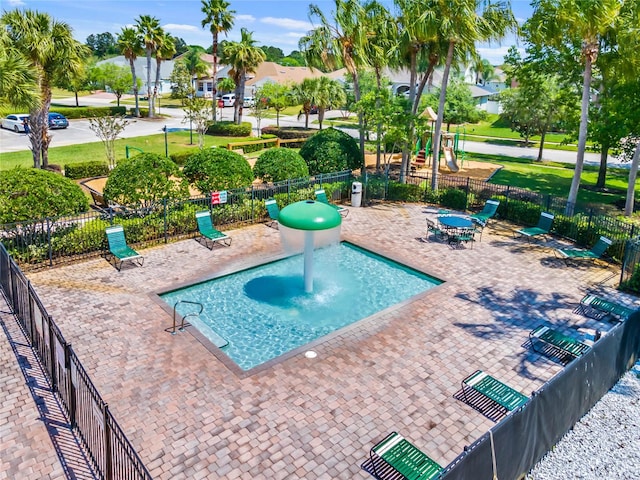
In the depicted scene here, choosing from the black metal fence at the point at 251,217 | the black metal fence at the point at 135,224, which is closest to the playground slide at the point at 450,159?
the black metal fence at the point at 251,217

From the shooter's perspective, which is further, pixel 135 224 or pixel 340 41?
pixel 340 41

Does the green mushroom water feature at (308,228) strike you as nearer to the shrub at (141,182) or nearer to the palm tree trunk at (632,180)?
the shrub at (141,182)

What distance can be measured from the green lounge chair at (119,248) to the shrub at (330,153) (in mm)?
10764

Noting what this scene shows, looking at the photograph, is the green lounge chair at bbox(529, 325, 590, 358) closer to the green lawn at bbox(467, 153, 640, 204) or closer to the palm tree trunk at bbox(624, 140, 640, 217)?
the palm tree trunk at bbox(624, 140, 640, 217)

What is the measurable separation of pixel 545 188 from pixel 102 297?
24.6 metres

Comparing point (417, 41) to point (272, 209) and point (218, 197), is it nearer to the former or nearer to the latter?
point (272, 209)

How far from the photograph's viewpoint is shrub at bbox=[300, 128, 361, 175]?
24.5 metres

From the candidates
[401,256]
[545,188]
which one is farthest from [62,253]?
[545,188]

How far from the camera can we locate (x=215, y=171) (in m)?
19.6

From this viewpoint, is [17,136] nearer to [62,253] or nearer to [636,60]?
[62,253]

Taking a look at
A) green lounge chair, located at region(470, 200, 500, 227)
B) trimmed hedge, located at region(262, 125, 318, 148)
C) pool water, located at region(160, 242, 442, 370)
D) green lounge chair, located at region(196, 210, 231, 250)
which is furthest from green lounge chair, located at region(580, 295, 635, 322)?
trimmed hedge, located at region(262, 125, 318, 148)

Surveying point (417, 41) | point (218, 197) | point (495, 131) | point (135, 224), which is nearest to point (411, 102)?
point (417, 41)

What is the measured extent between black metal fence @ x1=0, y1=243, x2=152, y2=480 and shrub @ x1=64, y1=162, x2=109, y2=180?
16691 mm

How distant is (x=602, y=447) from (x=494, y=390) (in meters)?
1.99
